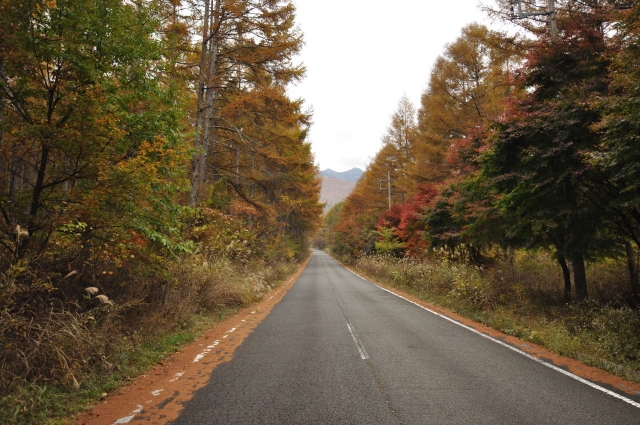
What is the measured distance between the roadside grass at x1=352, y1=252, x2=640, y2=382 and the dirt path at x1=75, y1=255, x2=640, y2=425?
15.8 inches

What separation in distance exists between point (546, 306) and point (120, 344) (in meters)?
10.6

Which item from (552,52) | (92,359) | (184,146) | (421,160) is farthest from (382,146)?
(92,359)

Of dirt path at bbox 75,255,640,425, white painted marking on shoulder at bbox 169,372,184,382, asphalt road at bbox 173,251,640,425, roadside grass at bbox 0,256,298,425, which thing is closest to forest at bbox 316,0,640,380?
dirt path at bbox 75,255,640,425

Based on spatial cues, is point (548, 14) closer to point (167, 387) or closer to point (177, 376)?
point (177, 376)

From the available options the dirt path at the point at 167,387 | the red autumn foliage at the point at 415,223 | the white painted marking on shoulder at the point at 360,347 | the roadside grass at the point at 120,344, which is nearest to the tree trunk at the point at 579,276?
the white painted marking on shoulder at the point at 360,347

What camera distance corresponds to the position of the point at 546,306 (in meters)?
10.3

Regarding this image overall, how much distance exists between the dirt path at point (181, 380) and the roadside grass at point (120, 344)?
0.21 meters

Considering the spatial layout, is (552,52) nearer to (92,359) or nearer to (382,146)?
(92,359)

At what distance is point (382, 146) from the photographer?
1490 inches

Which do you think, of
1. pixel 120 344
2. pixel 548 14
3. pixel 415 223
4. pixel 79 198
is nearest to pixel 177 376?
pixel 120 344

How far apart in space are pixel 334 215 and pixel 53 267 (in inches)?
3642

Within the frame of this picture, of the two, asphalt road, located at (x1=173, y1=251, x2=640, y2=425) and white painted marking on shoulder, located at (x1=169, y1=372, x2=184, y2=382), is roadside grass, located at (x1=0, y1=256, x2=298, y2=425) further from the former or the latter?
asphalt road, located at (x1=173, y1=251, x2=640, y2=425)

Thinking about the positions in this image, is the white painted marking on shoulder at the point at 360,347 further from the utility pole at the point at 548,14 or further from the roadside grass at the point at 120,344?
the utility pole at the point at 548,14

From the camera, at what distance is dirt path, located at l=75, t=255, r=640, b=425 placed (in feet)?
13.3
